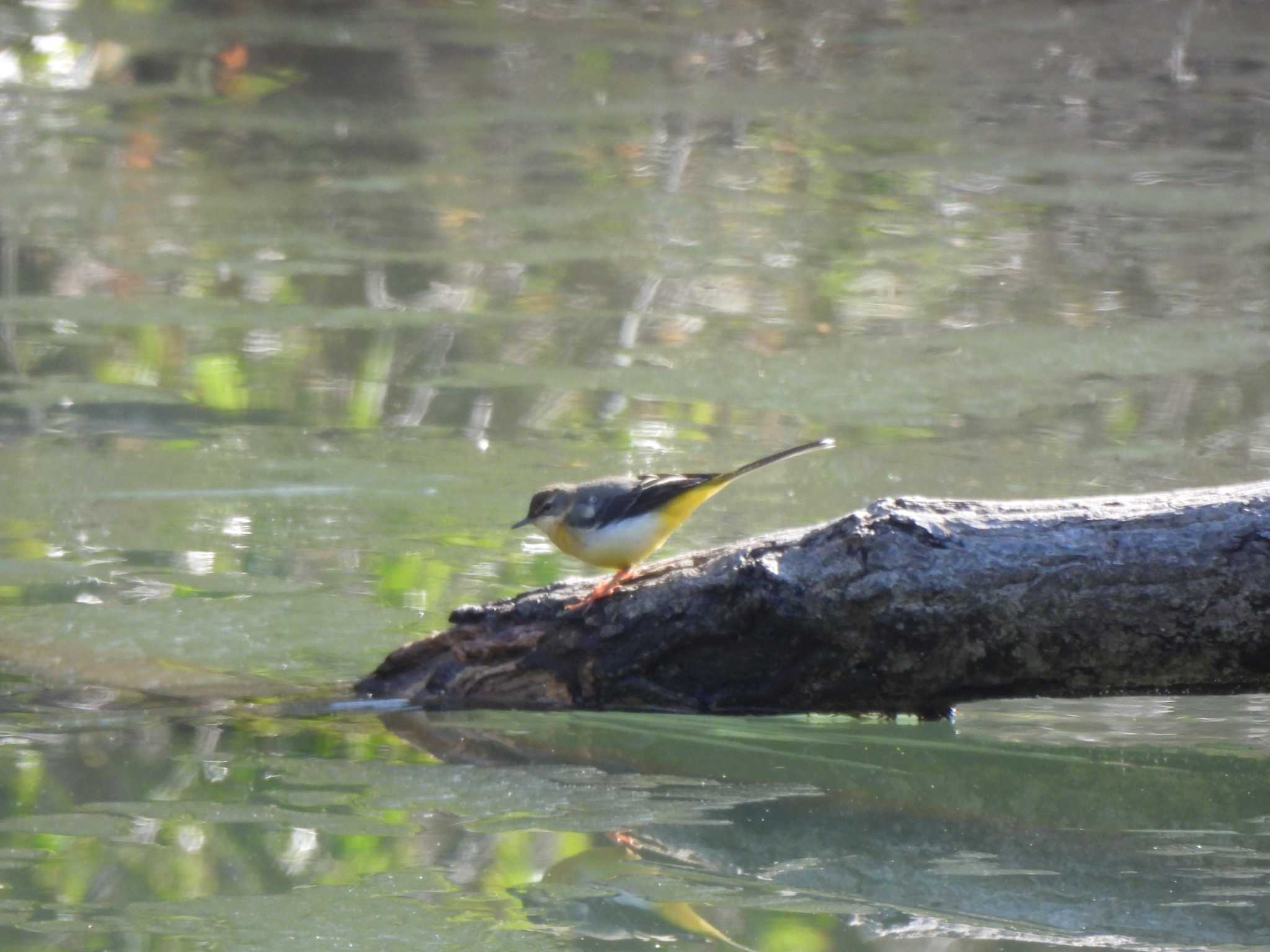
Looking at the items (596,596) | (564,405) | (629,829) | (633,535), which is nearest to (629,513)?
(633,535)

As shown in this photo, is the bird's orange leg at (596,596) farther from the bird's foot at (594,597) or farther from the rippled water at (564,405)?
the rippled water at (564,405)

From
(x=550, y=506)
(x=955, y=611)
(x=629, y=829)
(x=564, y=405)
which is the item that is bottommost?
(x=629, y=829)

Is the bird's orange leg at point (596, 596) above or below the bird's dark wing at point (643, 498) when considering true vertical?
below

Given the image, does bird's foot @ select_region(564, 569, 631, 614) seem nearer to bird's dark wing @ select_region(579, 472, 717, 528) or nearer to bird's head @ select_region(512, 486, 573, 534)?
bird's dark wing @ select_region(579, 472, 717, 528)

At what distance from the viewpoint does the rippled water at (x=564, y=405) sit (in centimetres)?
392

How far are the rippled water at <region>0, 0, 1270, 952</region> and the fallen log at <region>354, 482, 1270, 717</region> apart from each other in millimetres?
230

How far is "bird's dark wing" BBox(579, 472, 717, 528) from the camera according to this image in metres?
4.88

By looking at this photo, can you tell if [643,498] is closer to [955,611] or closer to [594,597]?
[594,597]

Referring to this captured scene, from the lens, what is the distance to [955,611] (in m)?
4.15

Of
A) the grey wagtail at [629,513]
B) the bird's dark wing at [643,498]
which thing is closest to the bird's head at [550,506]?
the grey wagtail at [629,513]

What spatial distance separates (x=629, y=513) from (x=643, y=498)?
0.06 meters

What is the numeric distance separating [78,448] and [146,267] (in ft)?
8.99

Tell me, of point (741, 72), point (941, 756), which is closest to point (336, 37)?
point (741, 72)

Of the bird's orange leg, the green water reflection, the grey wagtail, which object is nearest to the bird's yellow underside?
the grey wagtail
